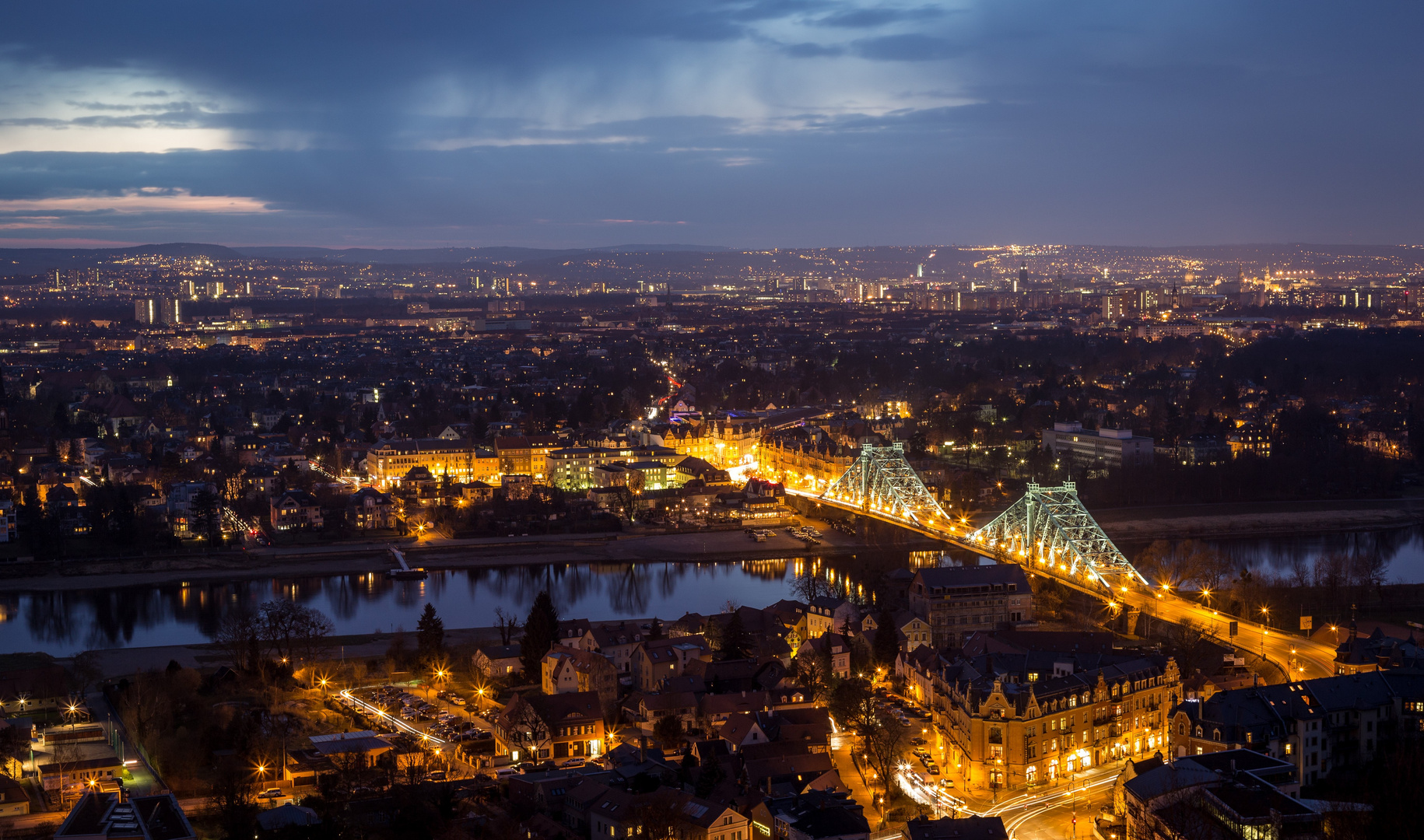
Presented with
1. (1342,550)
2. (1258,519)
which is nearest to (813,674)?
(1342,550)

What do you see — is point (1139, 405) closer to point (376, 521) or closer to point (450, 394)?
point (450, 394)

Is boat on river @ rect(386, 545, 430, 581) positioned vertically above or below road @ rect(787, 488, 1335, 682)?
Result: below

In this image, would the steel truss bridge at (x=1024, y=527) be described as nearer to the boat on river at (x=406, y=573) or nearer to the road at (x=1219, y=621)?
the road at (x=1219, y=621)

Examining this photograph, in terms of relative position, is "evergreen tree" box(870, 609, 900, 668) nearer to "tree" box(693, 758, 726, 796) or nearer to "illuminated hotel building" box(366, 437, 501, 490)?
"tree" box(693, 758, 726, 796)

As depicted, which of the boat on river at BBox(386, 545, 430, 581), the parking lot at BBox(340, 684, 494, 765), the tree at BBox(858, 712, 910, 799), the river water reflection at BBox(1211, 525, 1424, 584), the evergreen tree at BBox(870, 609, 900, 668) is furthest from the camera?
the boat on river at BBox(386, 545, 430, 581)

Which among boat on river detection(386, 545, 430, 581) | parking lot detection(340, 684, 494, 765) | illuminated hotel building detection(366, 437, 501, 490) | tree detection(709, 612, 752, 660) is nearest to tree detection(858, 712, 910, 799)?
tree detection(709, 612, 752, 660)

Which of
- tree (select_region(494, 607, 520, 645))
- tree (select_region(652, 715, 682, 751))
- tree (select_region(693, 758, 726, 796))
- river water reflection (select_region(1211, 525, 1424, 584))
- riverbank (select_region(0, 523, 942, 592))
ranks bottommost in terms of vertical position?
riverbank (select_region(0, 523, 942, 592))

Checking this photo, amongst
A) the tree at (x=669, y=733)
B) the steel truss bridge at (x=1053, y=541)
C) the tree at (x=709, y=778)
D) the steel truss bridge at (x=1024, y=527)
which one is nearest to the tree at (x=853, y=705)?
the tree at (x=669, y=733)

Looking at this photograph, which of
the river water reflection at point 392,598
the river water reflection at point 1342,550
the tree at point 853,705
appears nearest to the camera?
the tree at point 853,705
